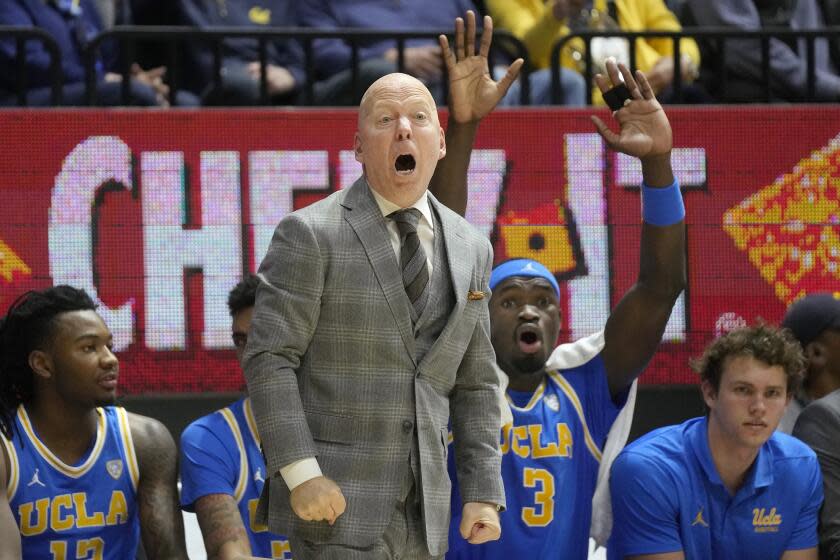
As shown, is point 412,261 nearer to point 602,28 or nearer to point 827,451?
point 827,451

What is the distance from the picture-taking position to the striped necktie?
3.14 meters

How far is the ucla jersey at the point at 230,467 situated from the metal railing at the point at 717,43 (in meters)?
2.33

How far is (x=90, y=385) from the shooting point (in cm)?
442

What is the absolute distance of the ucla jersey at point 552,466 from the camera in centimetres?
438

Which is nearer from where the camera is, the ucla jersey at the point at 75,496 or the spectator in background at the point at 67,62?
the ucla jersey at the point at 75,496

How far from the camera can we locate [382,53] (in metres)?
6.67

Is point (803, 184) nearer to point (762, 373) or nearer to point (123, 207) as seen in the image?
point (762, 373)

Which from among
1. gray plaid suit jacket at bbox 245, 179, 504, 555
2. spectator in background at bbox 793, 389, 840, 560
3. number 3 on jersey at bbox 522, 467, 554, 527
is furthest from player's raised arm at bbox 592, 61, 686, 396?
gray plaid suit jacket at bbox 245, 179, 504, 555

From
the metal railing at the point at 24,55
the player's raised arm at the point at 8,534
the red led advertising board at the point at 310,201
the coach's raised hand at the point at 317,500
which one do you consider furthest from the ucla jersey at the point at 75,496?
the metal railing at the point at 24,55

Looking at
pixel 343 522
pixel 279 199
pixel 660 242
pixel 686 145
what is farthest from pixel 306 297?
pixel 686 145

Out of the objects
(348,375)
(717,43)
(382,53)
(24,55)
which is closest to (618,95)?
(348,375)

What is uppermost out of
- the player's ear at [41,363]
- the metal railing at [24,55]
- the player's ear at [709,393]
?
the metal railing at [24,55]

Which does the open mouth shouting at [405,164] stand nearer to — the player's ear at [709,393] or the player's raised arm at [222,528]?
the player's raised arm at [222,528]

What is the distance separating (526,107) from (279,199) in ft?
3.51
